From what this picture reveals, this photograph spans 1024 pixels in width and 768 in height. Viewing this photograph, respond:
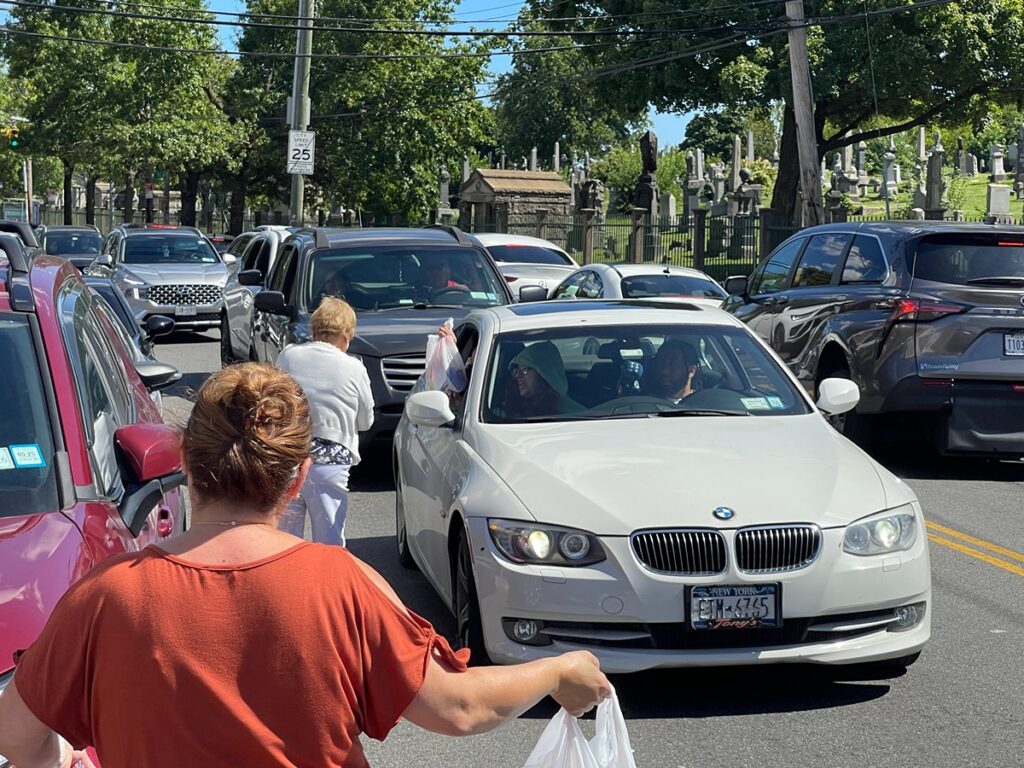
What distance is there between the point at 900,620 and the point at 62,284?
359cm

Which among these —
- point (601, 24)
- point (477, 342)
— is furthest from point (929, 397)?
point (601, 24)

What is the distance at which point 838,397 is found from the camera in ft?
25.2

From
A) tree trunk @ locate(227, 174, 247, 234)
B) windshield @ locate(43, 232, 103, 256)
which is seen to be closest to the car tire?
windshield @ locate(43, 232, 103, 256)

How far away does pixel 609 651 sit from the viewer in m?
5.91

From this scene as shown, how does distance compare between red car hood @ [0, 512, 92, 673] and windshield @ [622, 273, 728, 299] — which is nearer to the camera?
red car hood @ [0, 512, 92, 673]

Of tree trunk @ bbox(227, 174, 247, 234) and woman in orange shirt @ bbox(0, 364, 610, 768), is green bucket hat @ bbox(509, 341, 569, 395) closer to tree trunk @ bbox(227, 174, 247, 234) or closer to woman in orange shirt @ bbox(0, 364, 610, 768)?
woman in orange shirt @ bbox(0, 364, 610, 768)

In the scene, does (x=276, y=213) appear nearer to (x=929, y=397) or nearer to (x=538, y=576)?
(x=929, y=397)

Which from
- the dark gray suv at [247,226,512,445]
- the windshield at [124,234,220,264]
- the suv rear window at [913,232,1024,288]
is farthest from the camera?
the windshield at [124,234,220,264]

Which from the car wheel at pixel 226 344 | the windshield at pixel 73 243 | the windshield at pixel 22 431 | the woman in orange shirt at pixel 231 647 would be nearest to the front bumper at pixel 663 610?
the windshield at pixel 22 431

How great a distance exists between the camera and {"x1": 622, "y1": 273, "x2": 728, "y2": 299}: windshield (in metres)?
18.2

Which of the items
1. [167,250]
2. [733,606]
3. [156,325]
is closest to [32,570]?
[733,606]

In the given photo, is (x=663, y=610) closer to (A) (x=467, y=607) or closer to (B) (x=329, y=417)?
(A) (x=467, y=607)

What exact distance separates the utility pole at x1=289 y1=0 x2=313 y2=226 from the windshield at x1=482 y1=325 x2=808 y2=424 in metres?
25.9

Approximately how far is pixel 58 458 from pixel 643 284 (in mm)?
14051
